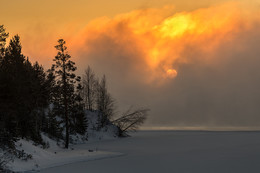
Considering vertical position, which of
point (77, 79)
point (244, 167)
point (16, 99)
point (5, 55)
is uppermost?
point (5, 55)

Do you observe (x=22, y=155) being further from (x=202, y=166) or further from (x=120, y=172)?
(x=202, y=166)

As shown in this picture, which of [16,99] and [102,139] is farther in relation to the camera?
[102,139]

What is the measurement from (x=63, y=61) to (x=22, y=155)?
1886 centimetres

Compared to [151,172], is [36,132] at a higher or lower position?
higher

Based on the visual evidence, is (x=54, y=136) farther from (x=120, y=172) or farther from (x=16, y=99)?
(x=120, y=172)

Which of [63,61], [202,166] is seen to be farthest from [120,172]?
[63,61]

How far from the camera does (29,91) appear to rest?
44.9 meters

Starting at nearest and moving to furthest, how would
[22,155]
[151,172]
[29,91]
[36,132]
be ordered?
[151,172], [22,155], [36,132], [29,91]

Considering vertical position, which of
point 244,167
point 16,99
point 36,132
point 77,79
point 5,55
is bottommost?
point 244,167

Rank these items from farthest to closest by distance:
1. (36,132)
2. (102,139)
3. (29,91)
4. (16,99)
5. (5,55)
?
(102,139) < (5,55) < (29,91) < (36,132) < (16,99)

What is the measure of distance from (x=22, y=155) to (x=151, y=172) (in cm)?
1192

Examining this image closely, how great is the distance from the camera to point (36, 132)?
4209cm

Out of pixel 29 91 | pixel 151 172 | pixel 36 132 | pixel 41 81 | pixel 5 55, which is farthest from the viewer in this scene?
pixel 41 81

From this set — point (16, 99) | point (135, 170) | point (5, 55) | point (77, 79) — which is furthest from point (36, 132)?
point (135, 170)
